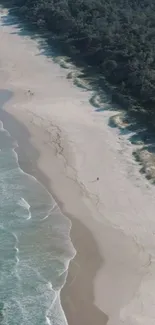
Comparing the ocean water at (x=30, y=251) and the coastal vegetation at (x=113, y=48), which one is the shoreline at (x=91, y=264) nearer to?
the ocean water at (x=30, y=251)

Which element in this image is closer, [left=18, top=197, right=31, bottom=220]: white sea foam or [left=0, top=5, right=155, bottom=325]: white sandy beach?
[left=0, top=5, right=155, bottom=325]: white sandy beach

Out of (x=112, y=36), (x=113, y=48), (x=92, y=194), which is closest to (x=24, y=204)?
(x=92, y=194)

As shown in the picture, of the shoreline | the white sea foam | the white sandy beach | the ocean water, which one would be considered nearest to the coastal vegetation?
the white sandy beach

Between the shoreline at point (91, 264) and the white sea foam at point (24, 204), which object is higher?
the shoreline at point (91, 264)

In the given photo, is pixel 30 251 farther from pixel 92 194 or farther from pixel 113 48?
pixel 113 48

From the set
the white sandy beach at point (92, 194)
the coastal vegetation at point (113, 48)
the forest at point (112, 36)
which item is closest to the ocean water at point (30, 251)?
the white sandy beach at point (92, 194)

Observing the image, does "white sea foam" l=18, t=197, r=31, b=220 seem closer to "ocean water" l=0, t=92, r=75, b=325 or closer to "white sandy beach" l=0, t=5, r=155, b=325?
"ocean water" l=0, t=92, r=75, b=325
